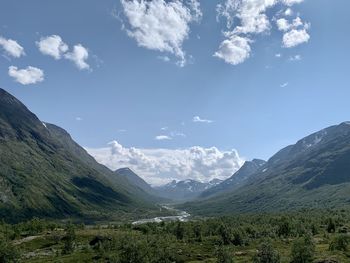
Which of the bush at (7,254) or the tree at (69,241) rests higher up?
the tree at (69,241)

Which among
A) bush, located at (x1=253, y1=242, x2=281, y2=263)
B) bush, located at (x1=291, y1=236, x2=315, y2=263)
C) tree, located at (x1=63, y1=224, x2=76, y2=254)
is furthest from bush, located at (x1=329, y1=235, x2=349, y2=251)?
tree, located at (x1=63, y1=224, x2=76, y2=254)

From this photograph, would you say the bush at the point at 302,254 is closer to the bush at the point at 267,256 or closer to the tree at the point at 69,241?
the bush at the point at 267,256

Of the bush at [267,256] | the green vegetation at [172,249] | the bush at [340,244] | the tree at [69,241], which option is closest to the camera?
the bush at [267,256]

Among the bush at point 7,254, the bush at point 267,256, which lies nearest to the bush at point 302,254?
the bush at point 267,256

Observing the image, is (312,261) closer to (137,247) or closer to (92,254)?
(137,247)

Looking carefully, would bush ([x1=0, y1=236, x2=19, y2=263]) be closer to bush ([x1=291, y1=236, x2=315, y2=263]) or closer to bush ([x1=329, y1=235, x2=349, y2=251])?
bush ([x1=291, y1=236, x2=315, y2=263])

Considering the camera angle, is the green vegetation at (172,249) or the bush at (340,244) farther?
the bush at (340,244)

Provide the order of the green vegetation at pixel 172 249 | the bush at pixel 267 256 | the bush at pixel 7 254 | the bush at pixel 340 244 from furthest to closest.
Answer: the bush at pixel 340 244
the bush at pixel 7 254
the green vegetation at pixel 172 249
the bush at pixel 267 256

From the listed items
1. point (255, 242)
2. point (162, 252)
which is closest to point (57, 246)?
point (162, 252)

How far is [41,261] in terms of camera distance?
478ft

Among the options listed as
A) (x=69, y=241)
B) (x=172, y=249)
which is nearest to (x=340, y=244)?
(x=172, y=249)

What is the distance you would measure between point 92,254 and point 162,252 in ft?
109

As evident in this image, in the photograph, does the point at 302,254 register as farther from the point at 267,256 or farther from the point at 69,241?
the point at 69,241

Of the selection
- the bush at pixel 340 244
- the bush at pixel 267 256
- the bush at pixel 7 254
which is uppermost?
the bush at pixel 340 244
